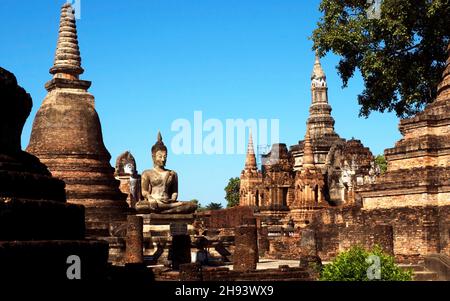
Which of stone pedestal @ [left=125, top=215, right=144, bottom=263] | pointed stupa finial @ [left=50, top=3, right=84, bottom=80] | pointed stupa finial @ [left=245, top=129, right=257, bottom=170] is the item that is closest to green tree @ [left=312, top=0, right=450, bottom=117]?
pointed stupa finial @ [left=50, top=3, right=84, bottom=80]

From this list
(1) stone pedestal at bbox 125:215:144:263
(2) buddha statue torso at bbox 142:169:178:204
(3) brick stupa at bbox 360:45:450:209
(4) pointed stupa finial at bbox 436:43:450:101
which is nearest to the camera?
(1) stone pedestal at bbox 125:215:144:263

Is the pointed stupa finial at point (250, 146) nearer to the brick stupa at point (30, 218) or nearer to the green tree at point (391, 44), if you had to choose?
the green tree at point (391, 44)

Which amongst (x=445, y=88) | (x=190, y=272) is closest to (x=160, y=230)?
(x=190, y=272)

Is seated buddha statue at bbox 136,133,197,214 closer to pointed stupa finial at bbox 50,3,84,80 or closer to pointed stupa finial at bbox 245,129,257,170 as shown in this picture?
pointed stupa finial at bbox 50,3,84,80

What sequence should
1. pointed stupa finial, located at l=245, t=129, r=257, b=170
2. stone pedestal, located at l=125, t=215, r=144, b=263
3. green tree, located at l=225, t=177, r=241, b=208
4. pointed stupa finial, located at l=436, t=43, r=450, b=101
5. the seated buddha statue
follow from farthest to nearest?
green tree, located at l=225, t=177, r=241, b=208 → pointed stupa finial, located at l=245, t=129, r=257, b=170 → pointed stupa finial, located at l=436, t=43, r=450, b=101 → the seated buddha statue → stone pedestal, located at l=125, t=215, r=144, b=263

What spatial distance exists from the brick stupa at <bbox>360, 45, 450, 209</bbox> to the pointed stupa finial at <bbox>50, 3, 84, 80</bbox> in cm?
1107

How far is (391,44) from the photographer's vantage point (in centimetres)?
2658

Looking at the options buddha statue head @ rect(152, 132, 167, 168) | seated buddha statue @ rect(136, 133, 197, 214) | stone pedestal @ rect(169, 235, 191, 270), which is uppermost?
buddha statue head @ rect(152, 132, 167, 168)

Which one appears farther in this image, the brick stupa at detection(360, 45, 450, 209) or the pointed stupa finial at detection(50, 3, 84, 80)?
the pointed stupa finial at detection(50, 3, 84, 80)

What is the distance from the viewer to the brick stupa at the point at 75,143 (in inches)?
966

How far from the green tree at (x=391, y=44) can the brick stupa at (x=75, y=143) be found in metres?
8.42

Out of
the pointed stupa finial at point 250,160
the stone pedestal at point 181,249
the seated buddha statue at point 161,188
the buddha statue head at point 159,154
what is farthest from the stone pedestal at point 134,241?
the pointed stupa finial at point 250,160

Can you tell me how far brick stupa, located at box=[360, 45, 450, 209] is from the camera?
19828mm
